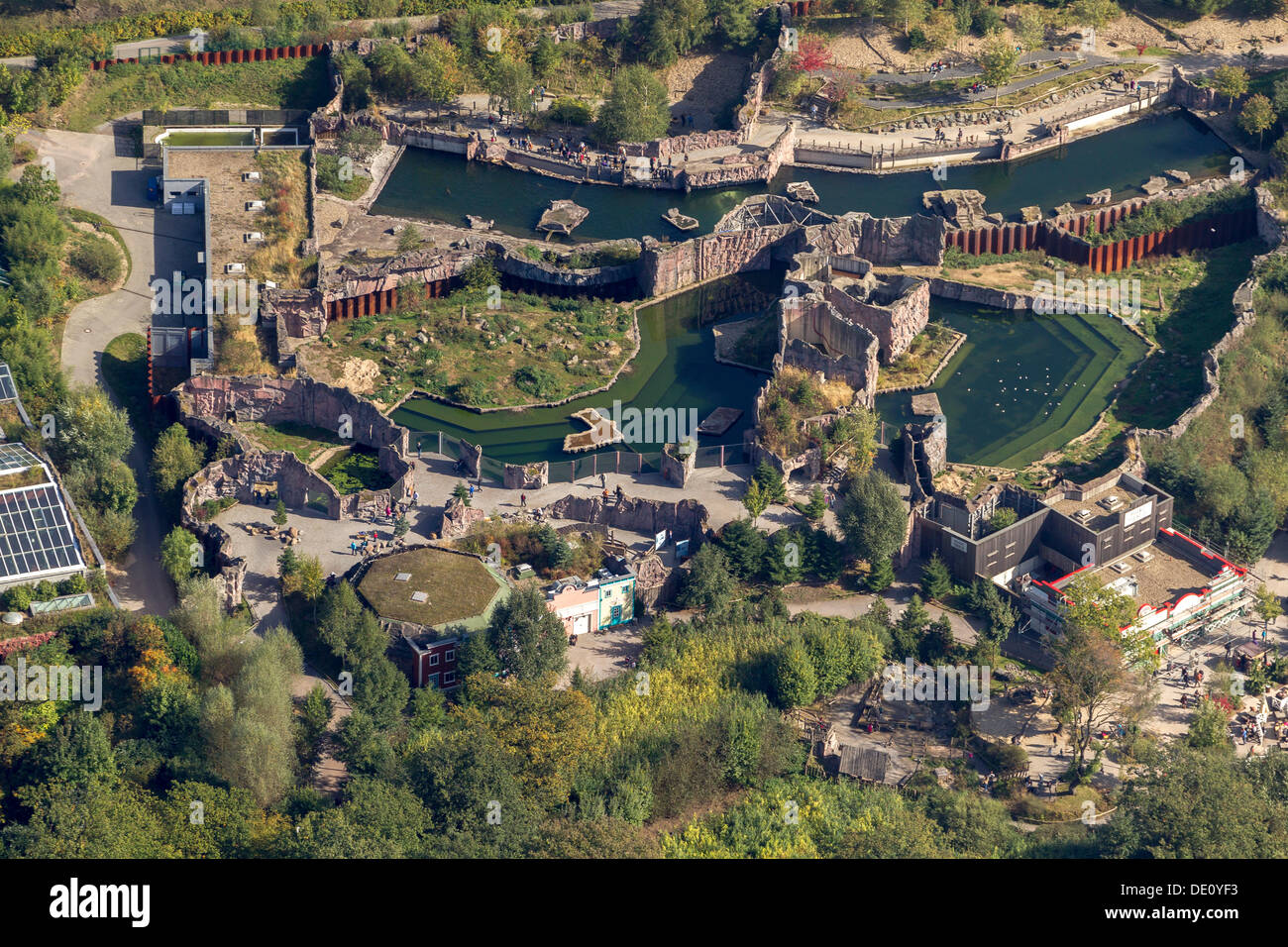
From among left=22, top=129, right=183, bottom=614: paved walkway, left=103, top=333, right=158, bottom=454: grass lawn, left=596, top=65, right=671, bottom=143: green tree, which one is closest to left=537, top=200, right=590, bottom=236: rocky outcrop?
left=596, top=65, right=671, bottom=143: green tree

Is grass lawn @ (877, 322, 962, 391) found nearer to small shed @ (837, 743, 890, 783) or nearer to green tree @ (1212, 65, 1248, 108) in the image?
small shed @ (837, 743, 890, 783)

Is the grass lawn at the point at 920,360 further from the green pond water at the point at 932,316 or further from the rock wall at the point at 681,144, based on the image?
the rock wall at the point at 681,144

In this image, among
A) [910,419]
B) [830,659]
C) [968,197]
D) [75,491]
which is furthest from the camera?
[968,197]

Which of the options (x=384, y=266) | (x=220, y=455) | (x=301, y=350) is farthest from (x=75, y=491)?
(x=384, y=266)

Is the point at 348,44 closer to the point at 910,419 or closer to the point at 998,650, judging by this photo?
the point at 910,419

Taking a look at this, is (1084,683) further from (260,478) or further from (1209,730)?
(260,478)

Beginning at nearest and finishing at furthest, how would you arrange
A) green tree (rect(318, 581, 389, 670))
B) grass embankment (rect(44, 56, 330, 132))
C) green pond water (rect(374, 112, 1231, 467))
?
green tree (rect(318, 581, 389, 670)), green pond water (rect(374, 112, 1231, 467)), grass embankment (rect(44, 56, 330, 132))
